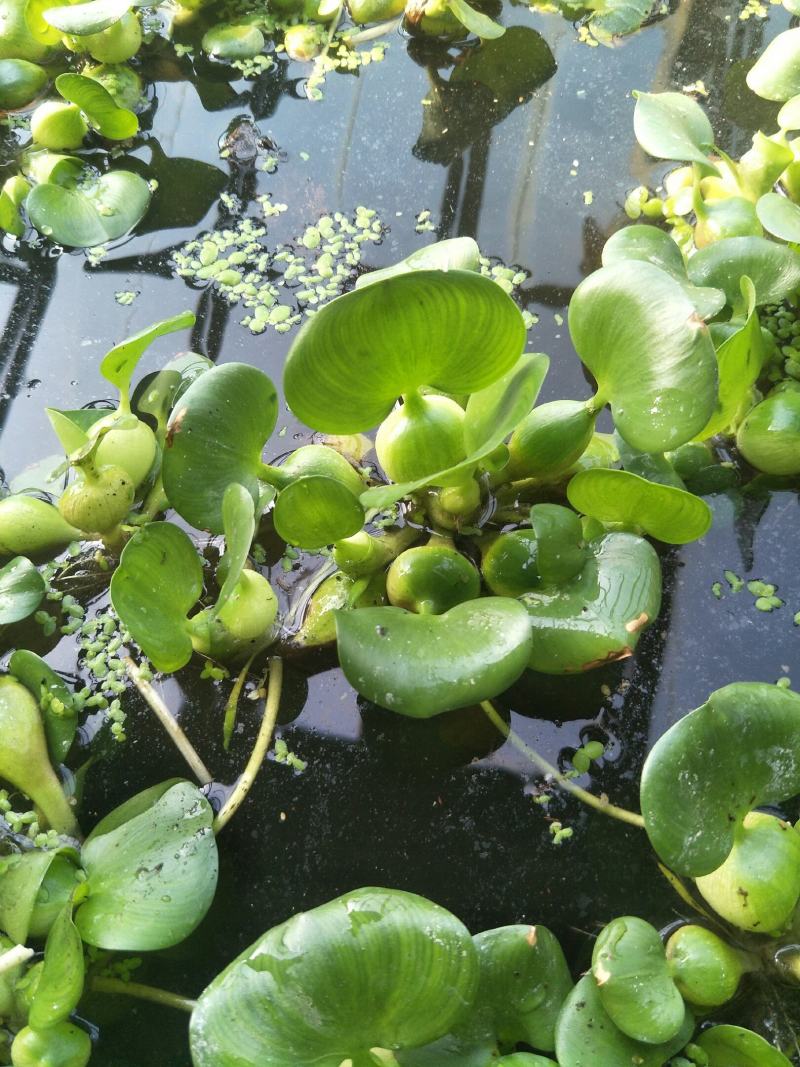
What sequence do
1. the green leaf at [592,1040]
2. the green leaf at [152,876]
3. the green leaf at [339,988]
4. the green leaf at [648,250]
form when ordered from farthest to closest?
the green leaf at [648,250]
the green leaf at [152,876]
the green leaf at [592,1040]
the green leaf at [339,988]

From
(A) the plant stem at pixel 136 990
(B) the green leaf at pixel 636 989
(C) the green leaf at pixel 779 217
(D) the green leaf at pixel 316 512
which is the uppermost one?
(C) the green leaf at pixel 779 217

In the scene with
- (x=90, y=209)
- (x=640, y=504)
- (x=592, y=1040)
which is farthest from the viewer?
(x=90, y=209)

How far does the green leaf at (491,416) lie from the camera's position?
112cm

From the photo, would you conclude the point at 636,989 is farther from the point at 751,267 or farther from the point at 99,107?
the point at 99,107

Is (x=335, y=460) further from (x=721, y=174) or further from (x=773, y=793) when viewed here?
(x=721, y=174)

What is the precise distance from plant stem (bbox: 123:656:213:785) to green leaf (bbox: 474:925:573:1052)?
0.49 meters

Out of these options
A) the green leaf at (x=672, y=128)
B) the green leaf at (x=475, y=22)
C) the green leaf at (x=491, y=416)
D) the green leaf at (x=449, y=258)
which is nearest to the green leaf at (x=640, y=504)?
the green leaf at (x=491, y=416)

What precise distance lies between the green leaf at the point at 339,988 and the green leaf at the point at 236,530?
1.28 ft

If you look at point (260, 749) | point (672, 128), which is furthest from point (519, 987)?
point (672, 128)

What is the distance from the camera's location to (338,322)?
1061mm

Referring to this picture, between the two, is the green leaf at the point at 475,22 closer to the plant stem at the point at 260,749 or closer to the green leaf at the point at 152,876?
the plant stem at the point at 260,749

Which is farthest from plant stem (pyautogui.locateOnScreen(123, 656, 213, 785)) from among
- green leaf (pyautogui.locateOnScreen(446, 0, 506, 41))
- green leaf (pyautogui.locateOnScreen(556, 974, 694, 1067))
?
green leaf (pyautogui.locateOnScreen(446, 0, 506, 41))

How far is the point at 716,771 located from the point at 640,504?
365 mm

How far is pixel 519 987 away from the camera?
3.53 feet
